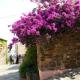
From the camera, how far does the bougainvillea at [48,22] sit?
32.2 feet

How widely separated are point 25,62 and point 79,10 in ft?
13.8

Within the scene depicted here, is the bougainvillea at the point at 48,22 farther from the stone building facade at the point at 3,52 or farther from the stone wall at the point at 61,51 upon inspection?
the stone building facade at the point at 3,52

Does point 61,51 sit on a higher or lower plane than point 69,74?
higher

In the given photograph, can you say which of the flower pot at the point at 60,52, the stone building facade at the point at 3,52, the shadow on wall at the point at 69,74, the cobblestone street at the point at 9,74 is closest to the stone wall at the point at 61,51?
the flower pot at the point at 60,52

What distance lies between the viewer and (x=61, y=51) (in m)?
10.2

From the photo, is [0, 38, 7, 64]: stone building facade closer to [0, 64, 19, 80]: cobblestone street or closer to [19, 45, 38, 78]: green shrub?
[0, 64, 19, 80]: cobblestone street

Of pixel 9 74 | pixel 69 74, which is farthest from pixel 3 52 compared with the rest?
pixel 69 74

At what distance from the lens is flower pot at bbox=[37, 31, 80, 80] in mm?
10141

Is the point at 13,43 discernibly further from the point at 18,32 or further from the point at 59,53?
the point at 59,53

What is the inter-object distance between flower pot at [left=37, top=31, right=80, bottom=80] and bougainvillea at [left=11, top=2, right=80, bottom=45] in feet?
0.98

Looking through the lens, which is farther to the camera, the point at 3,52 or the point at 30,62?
the point at 3,52

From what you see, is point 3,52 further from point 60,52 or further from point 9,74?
point 60,52

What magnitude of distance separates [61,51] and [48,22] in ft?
3.46

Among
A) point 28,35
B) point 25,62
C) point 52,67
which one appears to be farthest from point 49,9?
point 25,62
